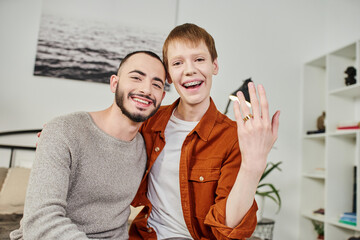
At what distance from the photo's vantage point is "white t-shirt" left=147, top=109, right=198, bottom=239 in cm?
125

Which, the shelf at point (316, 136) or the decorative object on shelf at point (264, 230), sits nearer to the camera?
the decorative object on shelf at point (264, 230)

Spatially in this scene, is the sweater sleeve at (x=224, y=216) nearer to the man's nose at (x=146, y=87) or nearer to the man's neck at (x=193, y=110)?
the man's neck at (x=193, y=110)

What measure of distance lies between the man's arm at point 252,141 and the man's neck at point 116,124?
0.49m

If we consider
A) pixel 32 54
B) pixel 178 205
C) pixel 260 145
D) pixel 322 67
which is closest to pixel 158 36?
pixel 32 54

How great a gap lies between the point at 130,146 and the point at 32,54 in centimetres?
222

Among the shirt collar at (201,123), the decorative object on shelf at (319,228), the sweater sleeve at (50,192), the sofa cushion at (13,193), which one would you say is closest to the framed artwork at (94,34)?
the sofa cushion at (13,193)

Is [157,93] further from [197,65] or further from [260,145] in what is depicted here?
[260,145]

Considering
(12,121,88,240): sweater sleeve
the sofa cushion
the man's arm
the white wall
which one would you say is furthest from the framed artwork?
the man's arm

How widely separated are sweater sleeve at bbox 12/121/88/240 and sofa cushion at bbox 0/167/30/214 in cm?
152

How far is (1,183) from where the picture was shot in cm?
242

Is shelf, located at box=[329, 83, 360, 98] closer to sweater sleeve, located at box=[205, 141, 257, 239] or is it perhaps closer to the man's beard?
sweater sleeve, located at box=[205, 141, 257, 239]

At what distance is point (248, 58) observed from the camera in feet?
11.1

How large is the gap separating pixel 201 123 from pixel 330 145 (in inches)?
89.1

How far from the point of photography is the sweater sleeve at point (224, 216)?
3.35ft
